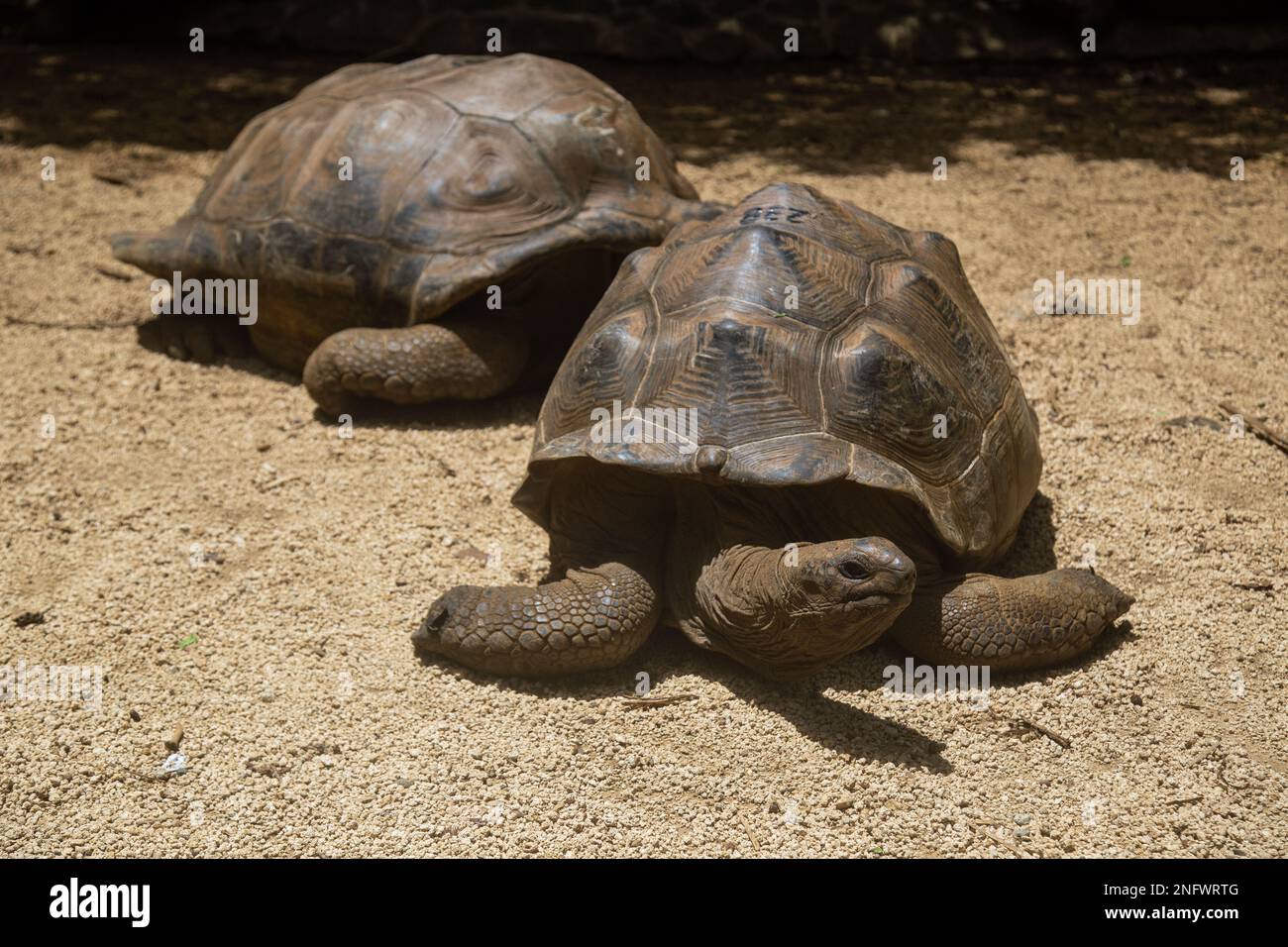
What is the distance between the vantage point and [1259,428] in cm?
454

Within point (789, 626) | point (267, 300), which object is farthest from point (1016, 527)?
point (267, 300)

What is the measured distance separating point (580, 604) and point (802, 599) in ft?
2.22

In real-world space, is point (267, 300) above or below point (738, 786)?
above

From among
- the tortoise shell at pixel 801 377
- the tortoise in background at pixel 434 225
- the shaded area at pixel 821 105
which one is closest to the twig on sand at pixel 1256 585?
the tortoise shell at pixel 801 377

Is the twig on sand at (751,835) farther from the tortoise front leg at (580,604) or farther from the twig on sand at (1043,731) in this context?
the twig on sand at (1043,731)

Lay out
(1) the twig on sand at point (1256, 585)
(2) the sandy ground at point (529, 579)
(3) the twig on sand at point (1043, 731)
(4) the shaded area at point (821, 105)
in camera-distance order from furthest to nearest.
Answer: (4) the shaded area at point (821, 105), (1) the twig on sand at point (1256, 585), (3) the twig on sand at point (1043, 731), (2) the sandy ground at point (529, 579)

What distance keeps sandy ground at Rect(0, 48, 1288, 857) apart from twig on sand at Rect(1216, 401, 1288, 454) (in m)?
0.06

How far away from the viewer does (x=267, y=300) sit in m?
5.27

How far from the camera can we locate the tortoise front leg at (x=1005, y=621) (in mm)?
3361

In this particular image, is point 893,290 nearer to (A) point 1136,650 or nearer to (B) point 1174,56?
(A) point 1136,650

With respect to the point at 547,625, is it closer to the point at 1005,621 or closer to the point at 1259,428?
the point at 1005,621

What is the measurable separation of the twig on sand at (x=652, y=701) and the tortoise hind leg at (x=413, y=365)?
1841 millimetres

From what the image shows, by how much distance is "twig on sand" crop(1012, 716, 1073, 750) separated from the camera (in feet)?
10.5

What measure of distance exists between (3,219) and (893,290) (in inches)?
210
